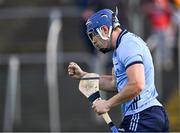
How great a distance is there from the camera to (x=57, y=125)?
628 inches

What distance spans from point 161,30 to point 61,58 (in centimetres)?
202

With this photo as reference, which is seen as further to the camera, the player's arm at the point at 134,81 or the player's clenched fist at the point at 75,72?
the player's clenched fist at the point at 75,72

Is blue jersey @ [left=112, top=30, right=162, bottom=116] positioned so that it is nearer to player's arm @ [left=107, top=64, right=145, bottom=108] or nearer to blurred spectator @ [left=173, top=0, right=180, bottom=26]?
player's arm @ [left=107, top=64, right=145, bottom=108]

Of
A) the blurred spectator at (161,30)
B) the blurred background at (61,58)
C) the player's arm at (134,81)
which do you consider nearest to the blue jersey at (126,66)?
the player's arm at (134,81)

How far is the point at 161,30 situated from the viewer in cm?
1775

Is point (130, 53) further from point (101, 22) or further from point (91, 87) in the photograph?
point (91, 87)

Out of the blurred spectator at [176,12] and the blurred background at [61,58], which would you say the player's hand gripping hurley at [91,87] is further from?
the blurred spectator at [176,12]

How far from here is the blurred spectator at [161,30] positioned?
17703 mm

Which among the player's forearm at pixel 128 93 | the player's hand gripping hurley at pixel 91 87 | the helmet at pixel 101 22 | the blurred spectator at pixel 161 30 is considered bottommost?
the player's forearm at pixel 128 93

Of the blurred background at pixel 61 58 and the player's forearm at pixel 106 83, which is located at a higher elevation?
the blurred background at pixel 61 58

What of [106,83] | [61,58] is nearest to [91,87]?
[106,83]

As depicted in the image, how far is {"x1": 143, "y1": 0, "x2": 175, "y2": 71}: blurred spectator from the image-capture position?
17703mm

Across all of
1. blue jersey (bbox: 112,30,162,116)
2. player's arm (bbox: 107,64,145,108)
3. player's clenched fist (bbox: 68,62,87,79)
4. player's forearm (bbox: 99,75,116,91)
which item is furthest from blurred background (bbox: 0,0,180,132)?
player's arm (bbox: 107,64,145,108)

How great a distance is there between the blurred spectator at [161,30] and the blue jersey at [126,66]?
28.0 ft
